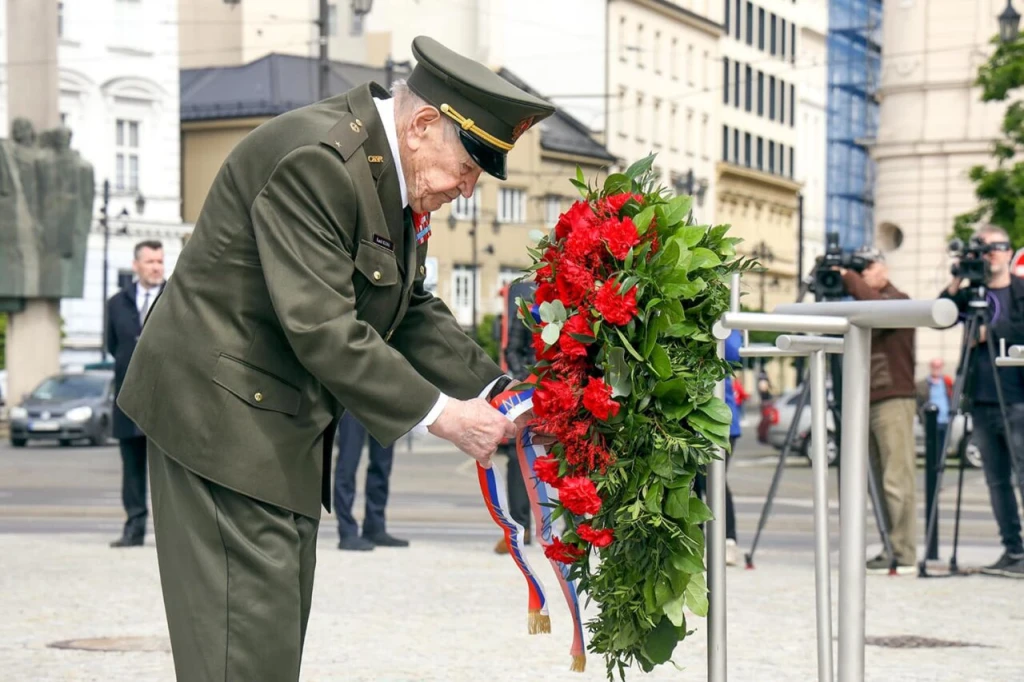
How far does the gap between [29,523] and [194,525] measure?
1255 centimetres

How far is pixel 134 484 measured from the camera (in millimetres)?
13383

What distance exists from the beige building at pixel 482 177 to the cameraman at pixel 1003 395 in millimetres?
60528

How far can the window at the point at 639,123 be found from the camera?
91.6 m

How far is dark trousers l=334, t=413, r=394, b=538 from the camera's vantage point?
1345 cm

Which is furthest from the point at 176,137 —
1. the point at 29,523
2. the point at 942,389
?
the point at 29,523

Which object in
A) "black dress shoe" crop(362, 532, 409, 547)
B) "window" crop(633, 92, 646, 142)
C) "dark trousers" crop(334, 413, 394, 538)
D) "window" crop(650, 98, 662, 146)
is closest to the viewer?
"dark trousers" crop(334, 413, 394, 538)

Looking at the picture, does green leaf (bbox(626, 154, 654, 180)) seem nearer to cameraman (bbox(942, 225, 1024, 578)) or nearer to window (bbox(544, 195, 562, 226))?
cameraman (bbox(942, 225, 1024, 578))

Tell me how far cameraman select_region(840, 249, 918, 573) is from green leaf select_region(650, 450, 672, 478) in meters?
8.02

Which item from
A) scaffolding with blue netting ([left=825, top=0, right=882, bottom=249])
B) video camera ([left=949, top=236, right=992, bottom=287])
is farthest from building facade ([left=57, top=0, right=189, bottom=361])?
video camera ([left=949, top=236, right=992, bottom=287])

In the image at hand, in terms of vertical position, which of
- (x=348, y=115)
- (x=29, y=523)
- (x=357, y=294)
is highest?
(x=348, y=115)

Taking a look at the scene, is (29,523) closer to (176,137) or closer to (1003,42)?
(1003,42)

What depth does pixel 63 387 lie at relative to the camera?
36.0m

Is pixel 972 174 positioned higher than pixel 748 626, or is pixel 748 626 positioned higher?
pixel 972 174

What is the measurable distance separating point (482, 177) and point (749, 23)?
22.3 metres
